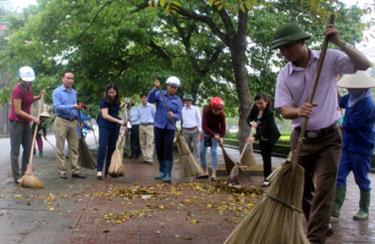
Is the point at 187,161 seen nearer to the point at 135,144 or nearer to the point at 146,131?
the point at 146,131

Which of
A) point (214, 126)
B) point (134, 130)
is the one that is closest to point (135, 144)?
point (134, 130)

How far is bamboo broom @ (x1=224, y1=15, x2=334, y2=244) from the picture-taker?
3.93 m

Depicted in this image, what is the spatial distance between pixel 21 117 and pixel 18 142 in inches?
16.7

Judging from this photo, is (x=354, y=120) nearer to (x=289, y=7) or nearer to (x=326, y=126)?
(x=326, y=126)

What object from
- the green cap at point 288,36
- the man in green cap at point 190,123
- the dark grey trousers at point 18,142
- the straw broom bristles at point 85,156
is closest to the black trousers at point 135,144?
the man in green cap at point 190,123

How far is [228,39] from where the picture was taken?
12.5 metres

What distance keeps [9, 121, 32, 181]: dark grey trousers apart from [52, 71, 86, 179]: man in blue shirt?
27.3 inches

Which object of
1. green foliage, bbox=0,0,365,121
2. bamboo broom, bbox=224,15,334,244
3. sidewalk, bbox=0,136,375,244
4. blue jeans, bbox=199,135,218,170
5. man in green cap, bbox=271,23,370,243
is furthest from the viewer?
green foliage, bbox=0,0,365,121

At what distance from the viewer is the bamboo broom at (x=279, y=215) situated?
3.93m

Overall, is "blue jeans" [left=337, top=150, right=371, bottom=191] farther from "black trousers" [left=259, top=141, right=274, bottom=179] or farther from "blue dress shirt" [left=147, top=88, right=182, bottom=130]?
"blue dress shirt" [left=147, top=88, right=182, bottom=130]

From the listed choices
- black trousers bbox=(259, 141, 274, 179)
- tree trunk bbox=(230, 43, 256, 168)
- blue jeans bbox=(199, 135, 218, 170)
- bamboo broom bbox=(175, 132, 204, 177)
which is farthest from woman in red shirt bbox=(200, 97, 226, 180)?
tree trunk bbox=(230, 43, 256, 168)

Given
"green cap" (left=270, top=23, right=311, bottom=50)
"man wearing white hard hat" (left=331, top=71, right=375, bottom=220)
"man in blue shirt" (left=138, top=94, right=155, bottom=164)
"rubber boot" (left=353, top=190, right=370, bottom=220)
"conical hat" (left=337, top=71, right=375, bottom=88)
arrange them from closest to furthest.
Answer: "green cap" (left=270, top=23, right=311, bottom=50) < "conical hat" (left=337, top=71, right=375, bottom=88) < "man wearing white hard hat" (left=331, top=71, right=375, bottom=220) < "rubber boot" (left=353, top=190, right=370, bottom=220) < "man in blue shirt" (left=138, top=94, right=155, bottom=164)

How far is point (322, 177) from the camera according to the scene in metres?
4.55

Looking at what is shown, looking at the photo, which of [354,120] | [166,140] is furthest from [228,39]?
[354,120]
